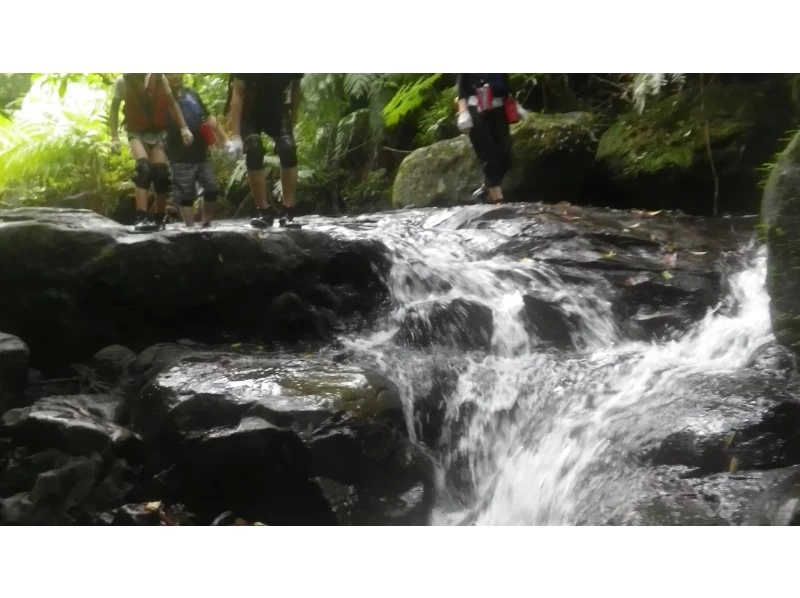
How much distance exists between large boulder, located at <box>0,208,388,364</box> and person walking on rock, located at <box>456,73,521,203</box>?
501mm

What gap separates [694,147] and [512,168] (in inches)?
29.3

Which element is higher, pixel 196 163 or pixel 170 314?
pixel 196 163

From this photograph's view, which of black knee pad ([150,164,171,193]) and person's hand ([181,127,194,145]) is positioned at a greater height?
person's hand ([181,127,194,145])

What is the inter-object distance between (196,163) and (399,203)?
736mm

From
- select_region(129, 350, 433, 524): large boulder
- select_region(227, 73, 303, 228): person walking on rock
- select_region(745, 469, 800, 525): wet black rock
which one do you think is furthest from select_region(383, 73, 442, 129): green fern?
select_region(745, 469, 800, 525): wet black rock

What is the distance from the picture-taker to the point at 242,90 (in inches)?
83.7

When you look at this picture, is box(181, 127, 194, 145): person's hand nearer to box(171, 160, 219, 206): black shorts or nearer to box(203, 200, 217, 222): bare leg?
box(171, 160, 219, 206): black shorts

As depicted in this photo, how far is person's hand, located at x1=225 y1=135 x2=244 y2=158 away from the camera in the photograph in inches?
85.8

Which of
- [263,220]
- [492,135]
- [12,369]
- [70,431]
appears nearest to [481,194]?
[492,135]

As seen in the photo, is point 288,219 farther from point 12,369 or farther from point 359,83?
point 12,369

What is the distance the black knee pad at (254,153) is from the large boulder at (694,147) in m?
1.29
